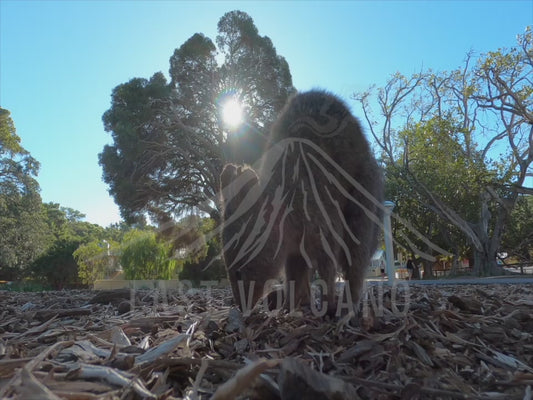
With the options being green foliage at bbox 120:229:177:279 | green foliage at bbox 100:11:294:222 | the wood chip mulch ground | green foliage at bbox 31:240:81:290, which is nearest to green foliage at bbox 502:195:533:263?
green foliage at bbox 100:11:294:222

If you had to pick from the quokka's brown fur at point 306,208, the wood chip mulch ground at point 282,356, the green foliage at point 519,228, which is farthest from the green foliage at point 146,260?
the green foliage at point 519,228

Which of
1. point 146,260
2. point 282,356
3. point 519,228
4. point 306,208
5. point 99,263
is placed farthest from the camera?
point 519,228

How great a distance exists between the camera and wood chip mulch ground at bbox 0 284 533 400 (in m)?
1.10

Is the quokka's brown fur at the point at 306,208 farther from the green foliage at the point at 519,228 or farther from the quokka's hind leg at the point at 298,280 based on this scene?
the green foliage at the point at 519,228

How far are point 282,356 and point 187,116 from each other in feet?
69.4

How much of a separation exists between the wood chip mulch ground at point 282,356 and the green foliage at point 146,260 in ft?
53.0

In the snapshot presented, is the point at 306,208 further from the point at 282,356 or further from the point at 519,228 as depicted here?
the point at 519,228

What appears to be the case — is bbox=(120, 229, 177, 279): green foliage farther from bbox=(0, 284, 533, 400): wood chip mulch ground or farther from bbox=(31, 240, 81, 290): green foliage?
bbox=(0, 284, 533, 400): wood chip mulch ground

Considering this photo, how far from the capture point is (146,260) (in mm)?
18281

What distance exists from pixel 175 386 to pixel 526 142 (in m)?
23.7

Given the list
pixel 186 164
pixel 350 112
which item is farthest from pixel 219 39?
pixel 350 112

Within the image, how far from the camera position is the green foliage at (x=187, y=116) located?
20.3 metres

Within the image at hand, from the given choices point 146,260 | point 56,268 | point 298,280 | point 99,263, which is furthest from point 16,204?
point 298,280

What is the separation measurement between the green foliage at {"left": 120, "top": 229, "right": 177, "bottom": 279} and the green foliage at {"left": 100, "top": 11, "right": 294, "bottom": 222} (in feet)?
8.69
